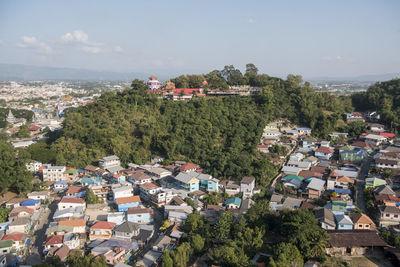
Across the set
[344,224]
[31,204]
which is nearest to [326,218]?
[344,224]

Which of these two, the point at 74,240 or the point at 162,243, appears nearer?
the point at 162,243

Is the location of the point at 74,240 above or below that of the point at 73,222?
→ below

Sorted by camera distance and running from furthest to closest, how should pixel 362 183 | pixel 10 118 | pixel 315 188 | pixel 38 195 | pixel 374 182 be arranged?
1. pixel 10 118
2. pixel 362 183
3. pixel 38 195
4. pixel 374 182
5. pixel 315 188

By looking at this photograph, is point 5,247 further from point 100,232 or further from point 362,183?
point 362,183

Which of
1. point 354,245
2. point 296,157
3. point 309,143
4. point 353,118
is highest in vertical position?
point 353,118

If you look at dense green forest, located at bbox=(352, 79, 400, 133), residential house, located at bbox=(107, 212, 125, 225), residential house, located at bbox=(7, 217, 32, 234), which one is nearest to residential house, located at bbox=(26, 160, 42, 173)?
residential house, located at bbox=(7, 217, 32, 234)

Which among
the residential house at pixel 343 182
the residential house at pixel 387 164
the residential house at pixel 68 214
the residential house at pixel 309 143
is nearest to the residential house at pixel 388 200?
the residential house at pixel 343 182

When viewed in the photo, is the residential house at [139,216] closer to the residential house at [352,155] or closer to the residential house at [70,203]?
the residential house at [70,203]

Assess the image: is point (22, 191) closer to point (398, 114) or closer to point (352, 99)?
point (398, 114)
